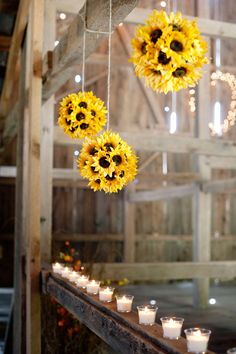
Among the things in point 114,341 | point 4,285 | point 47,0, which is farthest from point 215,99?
point 114,341

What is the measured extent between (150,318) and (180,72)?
3.85ft

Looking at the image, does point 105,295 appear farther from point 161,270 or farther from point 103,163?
point 161,270

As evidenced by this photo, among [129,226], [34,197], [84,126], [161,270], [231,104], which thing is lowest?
[161,270]

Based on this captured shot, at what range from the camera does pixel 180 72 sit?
218cm

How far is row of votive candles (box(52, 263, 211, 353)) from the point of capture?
200cm

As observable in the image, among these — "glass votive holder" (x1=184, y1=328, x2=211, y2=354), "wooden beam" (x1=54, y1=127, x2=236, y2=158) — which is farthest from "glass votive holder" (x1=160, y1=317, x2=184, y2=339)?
"wooden beam" (x1=54, y1=127, x2=236, y2=158)

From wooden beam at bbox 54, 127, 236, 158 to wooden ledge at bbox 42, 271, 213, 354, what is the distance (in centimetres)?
299

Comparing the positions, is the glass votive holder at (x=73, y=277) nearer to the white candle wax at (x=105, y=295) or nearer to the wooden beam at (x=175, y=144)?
the white candle wax at (x=105, y=295)

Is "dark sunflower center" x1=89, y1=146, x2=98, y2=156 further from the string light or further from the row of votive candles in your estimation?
the string light

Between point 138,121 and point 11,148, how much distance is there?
10.2 feet

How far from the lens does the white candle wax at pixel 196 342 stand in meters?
1.98

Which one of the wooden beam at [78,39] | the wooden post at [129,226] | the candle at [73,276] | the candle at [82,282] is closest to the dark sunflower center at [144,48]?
the wooden beam at [78,39]

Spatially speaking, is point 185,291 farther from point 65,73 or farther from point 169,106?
point 65,73

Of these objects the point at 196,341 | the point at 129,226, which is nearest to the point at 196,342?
the point at 196,341
